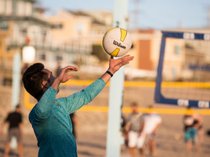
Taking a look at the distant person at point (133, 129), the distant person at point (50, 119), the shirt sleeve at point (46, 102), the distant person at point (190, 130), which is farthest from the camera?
the distant person at point (190, 130)

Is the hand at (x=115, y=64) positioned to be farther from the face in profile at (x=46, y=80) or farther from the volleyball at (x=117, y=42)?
the volleyball at (x=117, y=42)

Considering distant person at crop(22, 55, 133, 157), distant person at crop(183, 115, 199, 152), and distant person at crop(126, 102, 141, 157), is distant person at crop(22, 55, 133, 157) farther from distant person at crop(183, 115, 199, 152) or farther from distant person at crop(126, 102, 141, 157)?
distant person at crop(183, 115, 199, 152)

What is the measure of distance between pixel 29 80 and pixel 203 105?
5.62 metres

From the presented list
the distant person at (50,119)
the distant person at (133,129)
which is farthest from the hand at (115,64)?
the distant person at (133,129)

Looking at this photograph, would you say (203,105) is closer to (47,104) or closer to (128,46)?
(128,46)

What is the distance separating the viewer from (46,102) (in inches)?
133

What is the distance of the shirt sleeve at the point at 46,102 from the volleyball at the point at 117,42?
4.72ft

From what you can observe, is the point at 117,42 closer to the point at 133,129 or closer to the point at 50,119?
the point at 50,119

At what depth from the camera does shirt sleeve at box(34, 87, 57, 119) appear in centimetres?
339

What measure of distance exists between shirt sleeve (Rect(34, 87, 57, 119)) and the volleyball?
144 cm

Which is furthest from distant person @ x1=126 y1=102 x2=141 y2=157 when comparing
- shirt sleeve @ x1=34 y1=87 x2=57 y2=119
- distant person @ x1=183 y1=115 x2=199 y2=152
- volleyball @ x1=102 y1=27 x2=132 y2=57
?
shirt sleeve @ x1=34 y1=87 x2=57 y2=119

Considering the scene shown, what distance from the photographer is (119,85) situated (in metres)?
7.54

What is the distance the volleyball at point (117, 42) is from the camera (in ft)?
15.8

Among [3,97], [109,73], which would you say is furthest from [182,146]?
[109,73]
